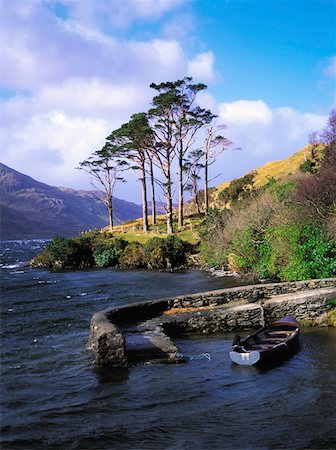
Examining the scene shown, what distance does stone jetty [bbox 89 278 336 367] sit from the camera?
13391 millimetres

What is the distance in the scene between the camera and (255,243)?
27078mm

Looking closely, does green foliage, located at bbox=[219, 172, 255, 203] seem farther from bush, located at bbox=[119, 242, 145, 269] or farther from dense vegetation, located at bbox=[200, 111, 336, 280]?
dense vegetation, located at bbox=[200, 111, 336, 280]

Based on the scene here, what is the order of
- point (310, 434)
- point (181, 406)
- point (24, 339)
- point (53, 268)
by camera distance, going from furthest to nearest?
point (53, 268), point (24, 339), point (181, 406), point (310, 434)

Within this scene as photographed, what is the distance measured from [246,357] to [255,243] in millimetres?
15968

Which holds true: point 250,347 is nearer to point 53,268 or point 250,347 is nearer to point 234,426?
point 234,426

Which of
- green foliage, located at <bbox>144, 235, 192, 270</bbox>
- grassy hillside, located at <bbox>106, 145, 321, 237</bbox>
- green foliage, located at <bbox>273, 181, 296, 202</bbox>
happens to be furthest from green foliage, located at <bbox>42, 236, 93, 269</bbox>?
green foliage, located at <bbox>273, 181, 296, 202</bbox>

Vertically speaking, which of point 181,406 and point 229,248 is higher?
point 229,248

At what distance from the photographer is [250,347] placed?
12.3 meters

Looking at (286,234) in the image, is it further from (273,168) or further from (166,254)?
(273,168)

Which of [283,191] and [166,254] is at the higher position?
[283,191]

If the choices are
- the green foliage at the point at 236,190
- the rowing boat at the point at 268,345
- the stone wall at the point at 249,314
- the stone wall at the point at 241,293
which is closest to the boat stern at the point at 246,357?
the rowing boat at the point at 268,345

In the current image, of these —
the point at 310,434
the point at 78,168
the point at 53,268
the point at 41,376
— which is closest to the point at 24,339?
the point at 41,376

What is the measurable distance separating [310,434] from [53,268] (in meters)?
33.8

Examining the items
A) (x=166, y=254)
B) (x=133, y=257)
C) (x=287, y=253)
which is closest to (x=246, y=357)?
(x=287, y=253)
